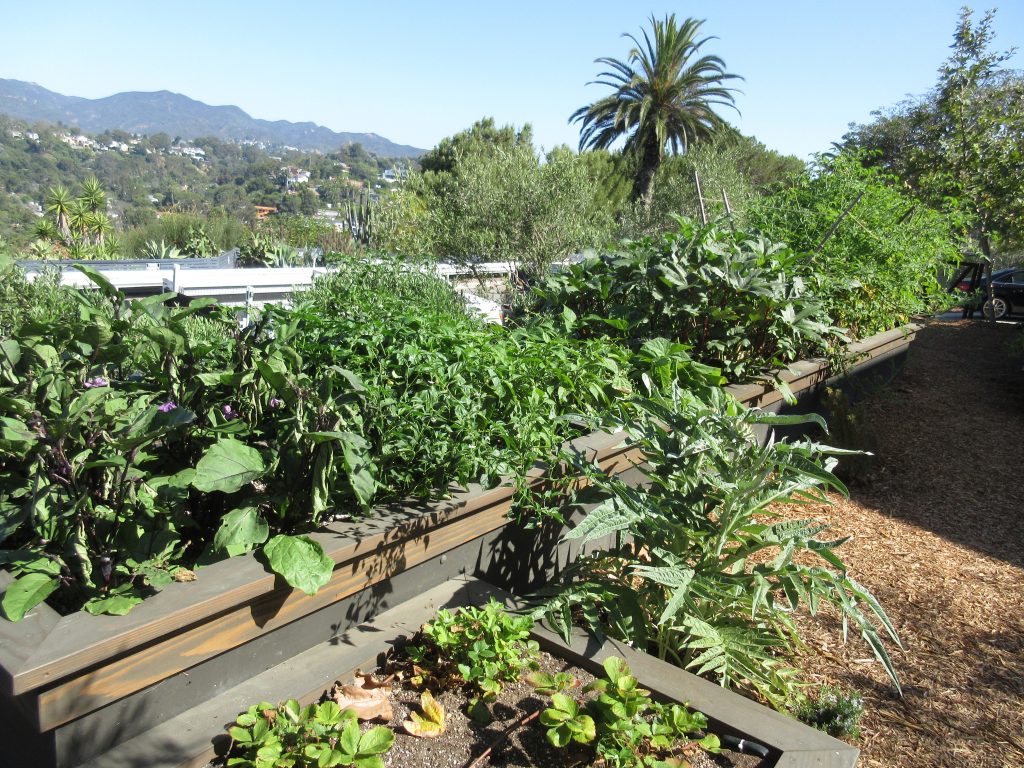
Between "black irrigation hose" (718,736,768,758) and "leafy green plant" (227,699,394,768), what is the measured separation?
0.92 meters

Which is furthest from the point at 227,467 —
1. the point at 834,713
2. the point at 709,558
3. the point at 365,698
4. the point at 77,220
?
the point at 77,220

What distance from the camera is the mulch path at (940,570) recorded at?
7.72 ft

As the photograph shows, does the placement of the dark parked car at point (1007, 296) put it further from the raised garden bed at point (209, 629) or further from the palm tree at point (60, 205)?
the palm tree at point (60, 205)

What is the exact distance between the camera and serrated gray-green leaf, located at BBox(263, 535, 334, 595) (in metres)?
1.95

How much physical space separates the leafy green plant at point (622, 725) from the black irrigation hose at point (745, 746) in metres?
0.07

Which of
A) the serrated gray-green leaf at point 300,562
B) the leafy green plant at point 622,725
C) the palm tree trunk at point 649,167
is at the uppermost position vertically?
the palm tree trunk at point 649,167

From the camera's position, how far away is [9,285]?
21.8 feet

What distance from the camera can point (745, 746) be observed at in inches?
76.5

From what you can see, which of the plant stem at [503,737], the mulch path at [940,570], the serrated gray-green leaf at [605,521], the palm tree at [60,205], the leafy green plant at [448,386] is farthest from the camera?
the palm tree at [60,205]

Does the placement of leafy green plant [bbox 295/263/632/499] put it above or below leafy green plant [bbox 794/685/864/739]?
above

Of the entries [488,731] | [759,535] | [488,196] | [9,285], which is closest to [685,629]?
[759,535]

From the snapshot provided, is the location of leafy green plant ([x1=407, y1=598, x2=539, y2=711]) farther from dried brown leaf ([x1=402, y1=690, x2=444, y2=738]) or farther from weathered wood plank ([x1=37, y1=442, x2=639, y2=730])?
weathered wood plank ([x1=37, y1=442, x2=639, y2=730])

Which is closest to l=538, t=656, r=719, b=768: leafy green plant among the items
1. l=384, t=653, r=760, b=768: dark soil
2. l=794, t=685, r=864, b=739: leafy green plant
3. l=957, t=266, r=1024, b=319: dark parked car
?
l=384, t=653, r=760, b=768: dark soil

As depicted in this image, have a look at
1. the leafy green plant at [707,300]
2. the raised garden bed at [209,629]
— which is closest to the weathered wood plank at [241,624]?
the raised garden bed at [209,629]
